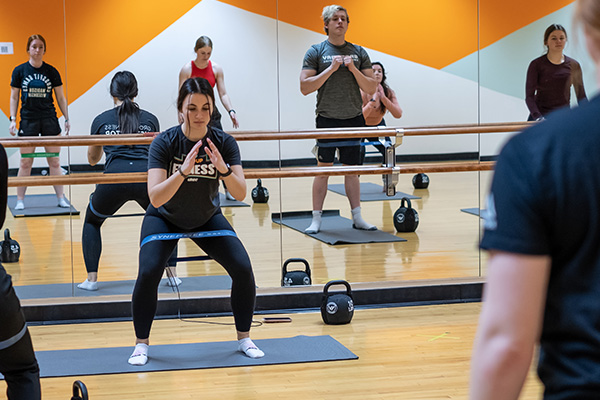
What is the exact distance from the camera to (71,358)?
142 inches

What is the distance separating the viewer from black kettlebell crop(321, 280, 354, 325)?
4036mm

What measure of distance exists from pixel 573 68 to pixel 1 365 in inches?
153

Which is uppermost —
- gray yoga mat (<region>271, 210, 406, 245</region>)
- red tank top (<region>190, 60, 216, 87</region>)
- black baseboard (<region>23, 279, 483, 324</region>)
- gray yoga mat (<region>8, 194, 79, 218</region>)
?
red tank top (<region>190, 60, 216, 87</region>)

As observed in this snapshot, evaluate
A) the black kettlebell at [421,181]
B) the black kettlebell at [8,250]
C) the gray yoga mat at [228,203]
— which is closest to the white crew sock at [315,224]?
the gray yoga mat at [228,203]

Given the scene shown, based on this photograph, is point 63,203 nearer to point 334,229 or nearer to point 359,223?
point 334,229

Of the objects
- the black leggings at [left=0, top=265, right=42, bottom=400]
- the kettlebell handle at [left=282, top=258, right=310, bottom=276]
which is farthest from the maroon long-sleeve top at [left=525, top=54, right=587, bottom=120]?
the black leggings at [left=0, top=265, right=42, bottom=400]

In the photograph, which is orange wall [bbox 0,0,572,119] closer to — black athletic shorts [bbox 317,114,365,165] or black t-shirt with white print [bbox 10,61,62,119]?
black t-shirt with white print [bbox 10,61,62,119]

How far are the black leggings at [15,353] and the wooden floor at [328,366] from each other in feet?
3.17

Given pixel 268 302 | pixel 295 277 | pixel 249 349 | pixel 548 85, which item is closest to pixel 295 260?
pixel 295 277

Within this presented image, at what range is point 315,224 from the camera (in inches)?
191

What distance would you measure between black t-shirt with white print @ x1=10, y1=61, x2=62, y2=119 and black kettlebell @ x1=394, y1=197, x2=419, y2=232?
86.4 inches

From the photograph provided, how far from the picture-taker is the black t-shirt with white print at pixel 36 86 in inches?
174

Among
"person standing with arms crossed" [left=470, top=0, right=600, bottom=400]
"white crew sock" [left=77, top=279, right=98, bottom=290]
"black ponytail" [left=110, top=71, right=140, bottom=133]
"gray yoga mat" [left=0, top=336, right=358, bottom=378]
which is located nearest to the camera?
"person standing with arms crossed" [left=470, top=0, right=600, bottom=400]

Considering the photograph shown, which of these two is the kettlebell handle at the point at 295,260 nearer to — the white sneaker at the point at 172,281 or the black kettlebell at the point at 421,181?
the white sneaker at the point at 172,281
